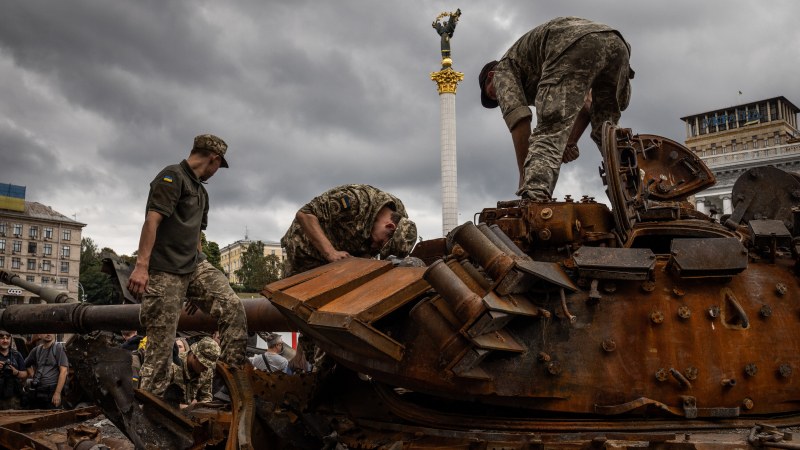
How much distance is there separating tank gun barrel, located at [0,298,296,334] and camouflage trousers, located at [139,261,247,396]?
6.20 ft

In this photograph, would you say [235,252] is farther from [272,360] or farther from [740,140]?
[272,360]

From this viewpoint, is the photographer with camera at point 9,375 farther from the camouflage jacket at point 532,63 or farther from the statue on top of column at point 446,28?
the statue on top of column at point 446,28

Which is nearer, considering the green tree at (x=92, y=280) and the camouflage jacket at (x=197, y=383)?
the camouflage jacket at (x=197, y=383)

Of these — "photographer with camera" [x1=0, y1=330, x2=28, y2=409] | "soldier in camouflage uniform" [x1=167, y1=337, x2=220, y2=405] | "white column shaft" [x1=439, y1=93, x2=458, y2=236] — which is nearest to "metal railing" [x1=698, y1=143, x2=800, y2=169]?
"white column shaft" [x1=439, y1=93, x2=458, y2=236]

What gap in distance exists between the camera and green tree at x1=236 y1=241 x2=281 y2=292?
269ft

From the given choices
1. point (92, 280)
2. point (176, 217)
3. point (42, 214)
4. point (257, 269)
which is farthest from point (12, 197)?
point (176, 217)

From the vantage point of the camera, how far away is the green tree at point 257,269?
8196cm

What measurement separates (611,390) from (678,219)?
125 centimetres

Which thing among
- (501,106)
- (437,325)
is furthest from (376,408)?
(501,106)

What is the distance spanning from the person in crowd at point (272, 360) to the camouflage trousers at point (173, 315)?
2523mm

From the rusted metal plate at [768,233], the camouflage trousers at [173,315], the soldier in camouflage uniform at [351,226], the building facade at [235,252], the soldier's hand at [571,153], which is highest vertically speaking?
the building facade at [235,252]

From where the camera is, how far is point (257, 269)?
285 ft

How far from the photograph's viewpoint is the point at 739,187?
5.51 m

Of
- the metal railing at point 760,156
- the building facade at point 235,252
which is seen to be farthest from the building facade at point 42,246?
the metal railing at point 760,156
